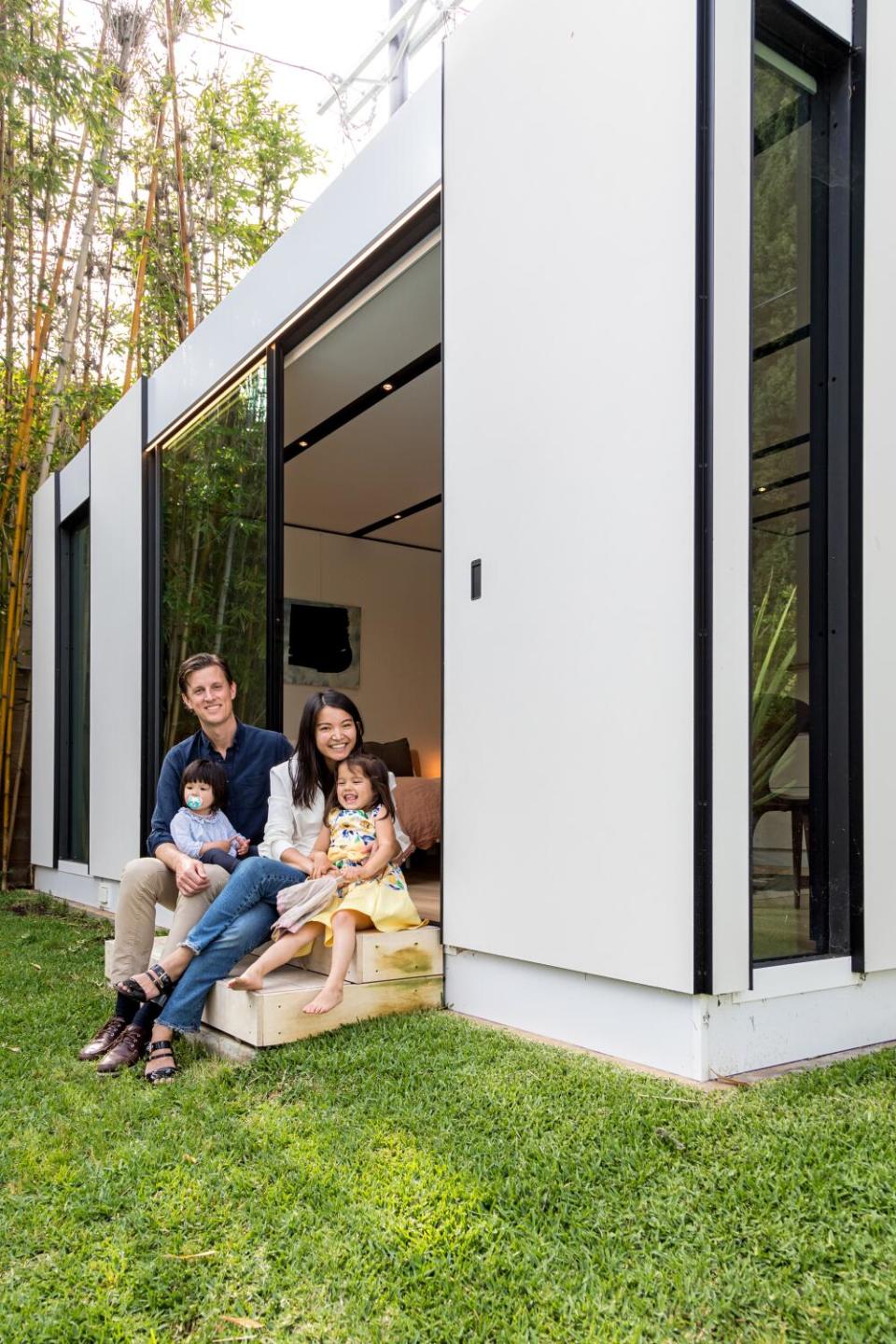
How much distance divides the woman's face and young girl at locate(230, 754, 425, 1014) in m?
0.07

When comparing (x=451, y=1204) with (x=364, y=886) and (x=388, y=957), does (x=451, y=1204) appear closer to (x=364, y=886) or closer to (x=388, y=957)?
(x=388, y=957)

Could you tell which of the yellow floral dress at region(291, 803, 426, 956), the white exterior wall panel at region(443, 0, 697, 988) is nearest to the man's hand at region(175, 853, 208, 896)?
the yellow floral dress at region(291, 803, 426, 956)

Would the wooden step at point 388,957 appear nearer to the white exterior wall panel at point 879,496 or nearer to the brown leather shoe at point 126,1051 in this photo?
the brown leather shoe at point 126,1051

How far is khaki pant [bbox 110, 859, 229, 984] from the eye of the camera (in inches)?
125

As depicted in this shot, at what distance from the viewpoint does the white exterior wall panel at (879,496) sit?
264cm

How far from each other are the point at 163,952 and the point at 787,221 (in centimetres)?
273

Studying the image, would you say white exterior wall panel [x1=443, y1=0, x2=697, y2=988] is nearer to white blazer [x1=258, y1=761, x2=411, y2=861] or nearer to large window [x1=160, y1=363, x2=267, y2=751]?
white blazer [x1=258, y1=761, x2=411, y2=861]

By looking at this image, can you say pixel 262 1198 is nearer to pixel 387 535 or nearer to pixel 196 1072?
pixel 196 1072

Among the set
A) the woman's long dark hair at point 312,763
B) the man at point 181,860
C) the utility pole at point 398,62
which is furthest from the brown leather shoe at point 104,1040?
the utility pole at point 398,62

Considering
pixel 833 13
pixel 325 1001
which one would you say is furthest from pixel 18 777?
pixel 833 13

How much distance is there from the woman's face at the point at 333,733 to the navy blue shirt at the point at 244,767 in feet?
1.38

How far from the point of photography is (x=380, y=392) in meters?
5.14

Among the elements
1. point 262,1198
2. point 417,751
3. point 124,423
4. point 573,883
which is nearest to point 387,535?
point 417,751

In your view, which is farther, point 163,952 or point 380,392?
point 380,392
